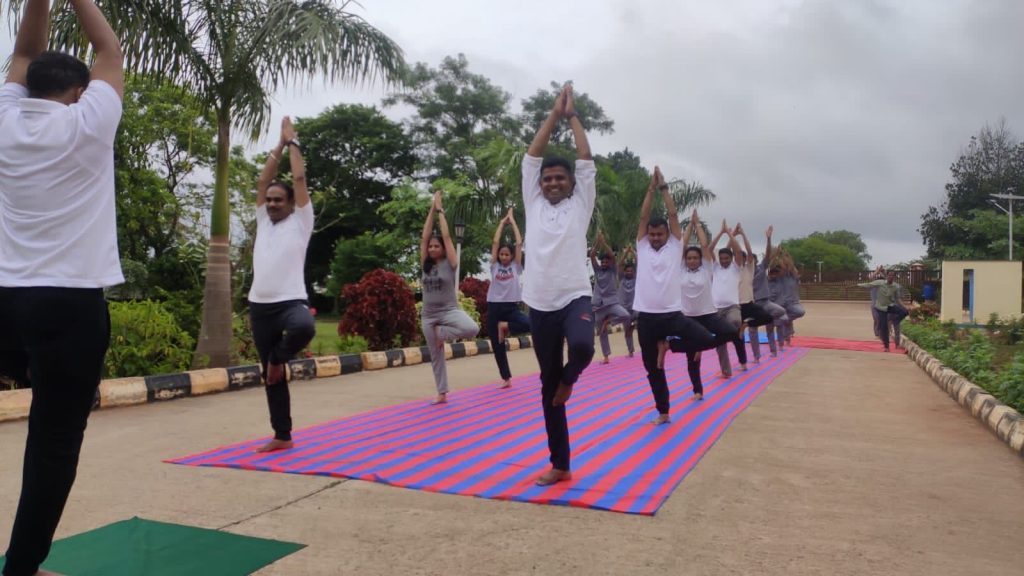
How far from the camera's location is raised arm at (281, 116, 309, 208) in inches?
193

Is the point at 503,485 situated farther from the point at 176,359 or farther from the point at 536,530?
the point at 176,359

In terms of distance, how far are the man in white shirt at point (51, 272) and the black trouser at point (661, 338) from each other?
4543mm

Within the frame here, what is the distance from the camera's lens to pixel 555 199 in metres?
4.47

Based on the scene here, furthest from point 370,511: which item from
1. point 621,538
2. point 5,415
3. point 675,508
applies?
point 5,415

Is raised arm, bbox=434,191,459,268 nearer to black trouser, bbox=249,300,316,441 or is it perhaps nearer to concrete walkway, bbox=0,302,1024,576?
concrete walkway, bbox=0,302,1024,576

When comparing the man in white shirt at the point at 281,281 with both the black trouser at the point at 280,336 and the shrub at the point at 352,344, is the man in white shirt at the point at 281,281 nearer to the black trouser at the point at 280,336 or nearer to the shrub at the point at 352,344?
the black trouser at the point at 280,336

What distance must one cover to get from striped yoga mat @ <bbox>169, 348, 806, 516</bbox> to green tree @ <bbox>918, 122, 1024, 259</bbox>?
39.7 metres

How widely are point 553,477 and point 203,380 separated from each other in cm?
497

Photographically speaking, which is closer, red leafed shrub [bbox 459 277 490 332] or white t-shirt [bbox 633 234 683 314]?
white t-shirt [bbox 633 234 683 314]

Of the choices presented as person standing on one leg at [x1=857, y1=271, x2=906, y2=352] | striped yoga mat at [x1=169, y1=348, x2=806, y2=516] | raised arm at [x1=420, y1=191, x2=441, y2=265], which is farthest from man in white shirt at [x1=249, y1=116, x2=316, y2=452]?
person standing on one leg at [x1=857, y1=271, x2=906, y2=352]

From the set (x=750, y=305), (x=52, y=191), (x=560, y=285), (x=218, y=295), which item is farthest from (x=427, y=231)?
(x=750, y=305)

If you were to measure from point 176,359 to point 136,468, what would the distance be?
4099 millimetres

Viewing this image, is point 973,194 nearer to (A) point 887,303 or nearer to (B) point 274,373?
(A) point 887,303

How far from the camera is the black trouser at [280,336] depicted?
4805 mm
